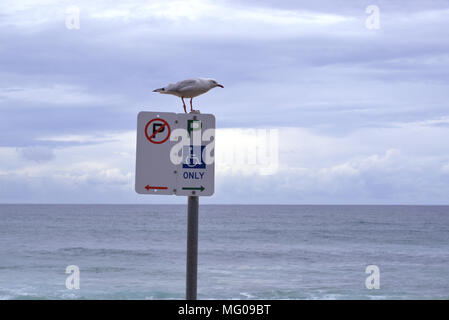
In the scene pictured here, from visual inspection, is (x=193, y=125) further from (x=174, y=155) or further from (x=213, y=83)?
(x=213, y=83)

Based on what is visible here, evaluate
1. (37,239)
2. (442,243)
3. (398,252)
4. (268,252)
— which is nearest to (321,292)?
(268,252)

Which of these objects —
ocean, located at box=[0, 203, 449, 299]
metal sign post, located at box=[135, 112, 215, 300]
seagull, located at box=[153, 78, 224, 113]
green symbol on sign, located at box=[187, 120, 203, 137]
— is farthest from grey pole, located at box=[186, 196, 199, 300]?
ocean, located at box=[0, 203, 449, 299]

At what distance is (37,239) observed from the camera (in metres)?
57.7

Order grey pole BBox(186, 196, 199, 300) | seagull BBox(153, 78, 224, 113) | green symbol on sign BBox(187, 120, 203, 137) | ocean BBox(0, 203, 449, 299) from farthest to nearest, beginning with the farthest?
ocean BBox(0, 203, 449, 299) → seagull BBox(153, 78, 224, 113) → green symbol on sign BBox(187, 120, 203, 137) → grey pole BBox(186, 196, 199, 300)

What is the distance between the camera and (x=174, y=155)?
3203 millimetres

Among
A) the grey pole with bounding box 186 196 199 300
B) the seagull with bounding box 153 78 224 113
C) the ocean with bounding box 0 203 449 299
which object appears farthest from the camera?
the ocean with bounding box 0 203 449 299

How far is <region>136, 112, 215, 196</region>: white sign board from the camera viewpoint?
3.19m

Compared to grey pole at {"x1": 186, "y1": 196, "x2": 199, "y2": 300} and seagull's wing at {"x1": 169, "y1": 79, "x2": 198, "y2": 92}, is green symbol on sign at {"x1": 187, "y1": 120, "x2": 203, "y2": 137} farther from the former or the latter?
seagull's wing at {"x1": 169, "y1": 79, "x2": 198, "y2": 92}

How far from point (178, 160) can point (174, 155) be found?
4 centimetres
